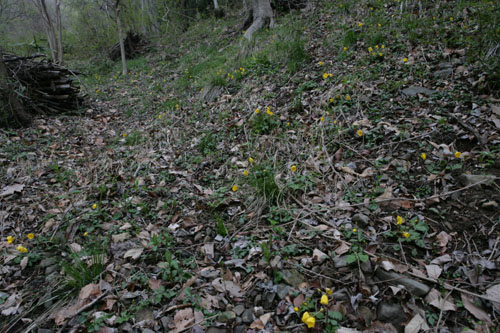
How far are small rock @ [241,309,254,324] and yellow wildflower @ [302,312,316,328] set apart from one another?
1.23ft

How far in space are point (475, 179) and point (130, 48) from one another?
13142 millimetres

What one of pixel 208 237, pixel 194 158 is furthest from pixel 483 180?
pixel 194 158

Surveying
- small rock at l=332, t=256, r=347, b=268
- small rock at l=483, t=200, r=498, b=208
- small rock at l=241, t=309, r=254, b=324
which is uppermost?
small rock at l=483, t=200, r=498, b=208

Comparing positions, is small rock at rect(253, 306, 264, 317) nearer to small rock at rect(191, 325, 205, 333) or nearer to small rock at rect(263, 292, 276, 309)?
small rock at rect(263, 292, 276, 309)

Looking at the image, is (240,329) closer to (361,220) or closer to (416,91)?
(361,220)

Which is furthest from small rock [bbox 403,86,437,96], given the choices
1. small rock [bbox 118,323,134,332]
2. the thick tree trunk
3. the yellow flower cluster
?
the thick tree trunk

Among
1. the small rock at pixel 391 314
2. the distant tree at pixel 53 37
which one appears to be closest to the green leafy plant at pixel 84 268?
the small rock at pixel 391 314

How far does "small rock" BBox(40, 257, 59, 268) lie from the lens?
243cm

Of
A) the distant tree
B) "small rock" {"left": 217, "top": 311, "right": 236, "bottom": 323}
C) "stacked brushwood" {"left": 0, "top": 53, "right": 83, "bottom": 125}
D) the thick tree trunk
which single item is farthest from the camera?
the distant tree

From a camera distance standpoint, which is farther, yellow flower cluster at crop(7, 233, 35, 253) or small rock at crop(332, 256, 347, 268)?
yellow flower cluster at crop(7, 233, 35, 253)

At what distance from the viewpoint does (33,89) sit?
5.47m

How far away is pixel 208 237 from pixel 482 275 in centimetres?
208

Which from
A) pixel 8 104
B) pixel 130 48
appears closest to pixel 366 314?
pixel 8 104

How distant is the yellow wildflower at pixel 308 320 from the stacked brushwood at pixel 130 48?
41.8 ft
